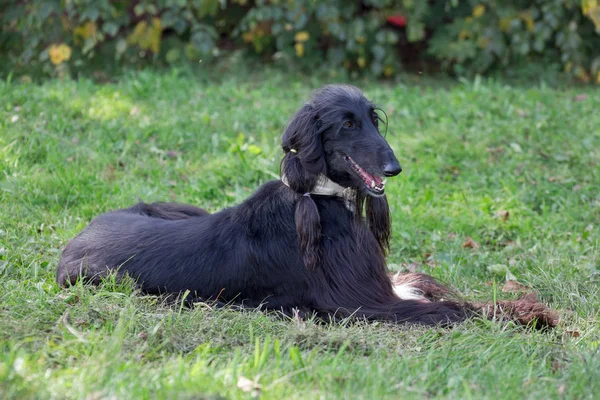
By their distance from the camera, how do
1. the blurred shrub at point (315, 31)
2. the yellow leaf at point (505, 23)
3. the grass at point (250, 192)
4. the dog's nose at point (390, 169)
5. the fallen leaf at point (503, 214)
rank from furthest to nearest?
the yellow leaf at point (505, 23), the blurred shrub at point (315, 31), the fallen leaf at point (503, 214), the dog's nose at point (390, 169), the grass at point (250, 192)

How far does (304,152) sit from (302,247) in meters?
0.47

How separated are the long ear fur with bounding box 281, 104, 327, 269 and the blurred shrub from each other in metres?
4.67

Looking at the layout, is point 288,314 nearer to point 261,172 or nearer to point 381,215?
point 381,215

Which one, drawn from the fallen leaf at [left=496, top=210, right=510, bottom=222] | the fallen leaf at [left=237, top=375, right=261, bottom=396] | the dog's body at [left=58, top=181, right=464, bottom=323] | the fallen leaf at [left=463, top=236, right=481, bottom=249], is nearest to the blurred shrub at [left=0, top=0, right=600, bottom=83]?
the fallen leaf at [left=496, top=210, right=510, bottom=222]

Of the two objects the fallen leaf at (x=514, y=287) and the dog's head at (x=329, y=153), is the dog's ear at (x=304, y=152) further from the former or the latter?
the fallen leaf at (x=514, y=287)

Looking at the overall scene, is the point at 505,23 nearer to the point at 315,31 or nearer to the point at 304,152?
the point at 315,31

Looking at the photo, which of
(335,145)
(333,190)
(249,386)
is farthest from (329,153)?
(249,386)

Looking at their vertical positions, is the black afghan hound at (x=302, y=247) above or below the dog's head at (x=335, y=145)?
below

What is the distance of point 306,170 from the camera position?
369 cm

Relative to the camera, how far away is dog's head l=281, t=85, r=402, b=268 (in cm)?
364

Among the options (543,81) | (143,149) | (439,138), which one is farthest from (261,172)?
(543,81)

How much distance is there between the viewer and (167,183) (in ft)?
18.9

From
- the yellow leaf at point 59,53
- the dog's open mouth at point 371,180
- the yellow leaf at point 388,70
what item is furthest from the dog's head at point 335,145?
the yellow leaf at point 59,53

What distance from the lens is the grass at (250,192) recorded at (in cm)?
291
